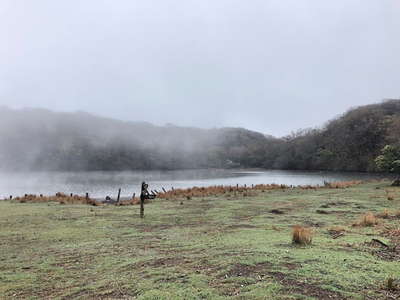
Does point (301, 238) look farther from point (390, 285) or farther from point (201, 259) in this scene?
point (390, 285)

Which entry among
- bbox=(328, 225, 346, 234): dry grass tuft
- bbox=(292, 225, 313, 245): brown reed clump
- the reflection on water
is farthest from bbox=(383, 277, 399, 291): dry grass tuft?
the reflection on water

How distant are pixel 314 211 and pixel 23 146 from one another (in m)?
168

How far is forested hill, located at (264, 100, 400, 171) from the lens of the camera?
11900 cm

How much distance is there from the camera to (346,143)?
13138 cm

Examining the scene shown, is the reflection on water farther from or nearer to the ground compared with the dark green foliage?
nearer to the ground

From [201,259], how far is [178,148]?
185 meters

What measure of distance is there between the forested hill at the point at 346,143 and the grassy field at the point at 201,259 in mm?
102872

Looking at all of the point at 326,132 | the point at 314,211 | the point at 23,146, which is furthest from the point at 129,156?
the point at 314,211

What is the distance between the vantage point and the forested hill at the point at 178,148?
4970 inches

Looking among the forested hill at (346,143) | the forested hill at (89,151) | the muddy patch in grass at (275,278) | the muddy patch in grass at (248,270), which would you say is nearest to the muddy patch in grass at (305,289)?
the muddy patch in grass at (275,278)

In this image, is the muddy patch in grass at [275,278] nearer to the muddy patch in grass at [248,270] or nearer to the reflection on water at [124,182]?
the muddy patch in grass at [248,270]

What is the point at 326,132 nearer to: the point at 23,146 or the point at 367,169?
the point at 367,169

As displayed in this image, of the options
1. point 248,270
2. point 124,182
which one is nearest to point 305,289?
point 248,270

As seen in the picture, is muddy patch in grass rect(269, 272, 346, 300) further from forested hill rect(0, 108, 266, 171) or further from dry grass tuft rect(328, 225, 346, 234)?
forested hill rect(0, 108, 266, 171)
